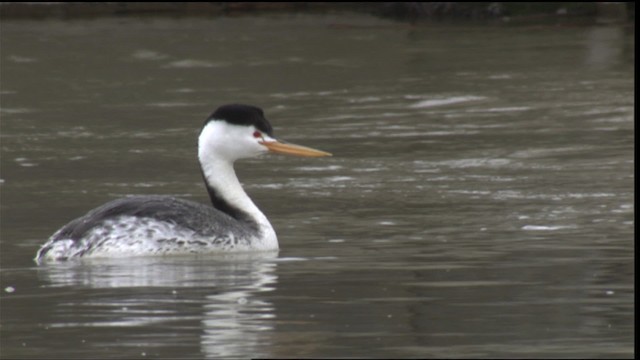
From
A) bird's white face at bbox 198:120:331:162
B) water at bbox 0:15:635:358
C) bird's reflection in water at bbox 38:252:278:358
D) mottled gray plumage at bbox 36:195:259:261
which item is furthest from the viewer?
bird's white face at bbox 198:120:331:162

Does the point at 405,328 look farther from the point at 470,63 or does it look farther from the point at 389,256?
the point at 470,63

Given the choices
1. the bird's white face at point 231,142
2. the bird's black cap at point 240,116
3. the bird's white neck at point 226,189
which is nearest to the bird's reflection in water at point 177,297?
the bird's white neck at point 226,189

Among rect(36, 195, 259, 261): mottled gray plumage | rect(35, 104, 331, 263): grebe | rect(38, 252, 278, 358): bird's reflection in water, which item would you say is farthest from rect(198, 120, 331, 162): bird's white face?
rect(38, 252, 278, 358): bird's reflection in water

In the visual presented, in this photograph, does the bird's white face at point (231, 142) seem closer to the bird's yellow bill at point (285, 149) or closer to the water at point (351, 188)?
the bird's yellow bill at point (285, 149)

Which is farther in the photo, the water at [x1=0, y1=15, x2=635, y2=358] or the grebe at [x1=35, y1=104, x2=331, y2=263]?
the grebe at [x1=35, y1=104, x2=331, y2=263]

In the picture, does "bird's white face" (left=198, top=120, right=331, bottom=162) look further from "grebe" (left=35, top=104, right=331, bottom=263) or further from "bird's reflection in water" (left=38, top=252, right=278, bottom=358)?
"bird's reflection in water" (left=38, top=252, right=278, bottom=358)

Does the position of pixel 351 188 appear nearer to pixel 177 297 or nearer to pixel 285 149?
pixel 285 149

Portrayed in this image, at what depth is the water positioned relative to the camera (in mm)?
8773

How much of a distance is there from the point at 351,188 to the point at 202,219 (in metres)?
3.37

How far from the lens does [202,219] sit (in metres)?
12.0

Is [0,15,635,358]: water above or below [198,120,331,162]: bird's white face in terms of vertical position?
below

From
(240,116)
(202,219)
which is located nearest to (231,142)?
(240,116)

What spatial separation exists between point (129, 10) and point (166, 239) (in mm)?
26279

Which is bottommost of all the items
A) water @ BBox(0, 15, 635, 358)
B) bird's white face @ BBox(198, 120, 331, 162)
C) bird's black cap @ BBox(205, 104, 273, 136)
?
water @ BBox(0, 15, 635, 358)
